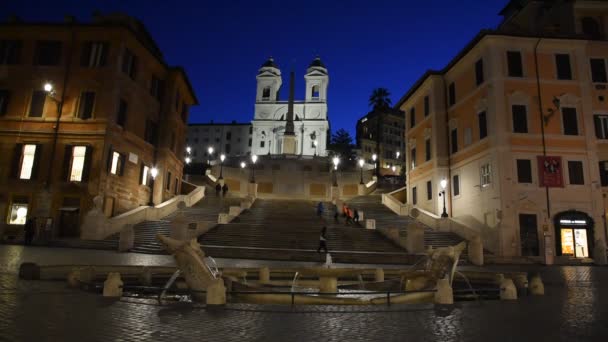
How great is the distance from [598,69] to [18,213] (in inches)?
1563

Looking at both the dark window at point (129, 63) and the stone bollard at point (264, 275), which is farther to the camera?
the dark window at point (129, 63)

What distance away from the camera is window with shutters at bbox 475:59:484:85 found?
92.8ft

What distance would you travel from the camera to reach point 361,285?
11570 millimetres

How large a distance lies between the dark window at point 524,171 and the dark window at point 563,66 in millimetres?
6556

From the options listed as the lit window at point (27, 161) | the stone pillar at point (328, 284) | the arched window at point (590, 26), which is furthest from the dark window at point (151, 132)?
the arched window at point (590, 26)

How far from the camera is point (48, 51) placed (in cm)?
2936

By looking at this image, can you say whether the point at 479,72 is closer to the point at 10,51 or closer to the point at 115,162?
the point at 115,162

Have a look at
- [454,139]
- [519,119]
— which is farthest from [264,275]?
[454,139]

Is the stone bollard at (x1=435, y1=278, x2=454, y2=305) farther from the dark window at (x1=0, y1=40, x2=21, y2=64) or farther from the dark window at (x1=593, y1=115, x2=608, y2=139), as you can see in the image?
the dark window at (x1=0, y1=40, x2=21, y2=64)

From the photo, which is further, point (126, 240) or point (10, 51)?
point (10, 51)

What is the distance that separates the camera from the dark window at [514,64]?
89.2 feet

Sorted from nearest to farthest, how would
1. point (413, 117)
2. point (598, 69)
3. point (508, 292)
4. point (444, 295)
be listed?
point (444, 295)
point (508, 292)
point (598, 69)
point (413, 117)

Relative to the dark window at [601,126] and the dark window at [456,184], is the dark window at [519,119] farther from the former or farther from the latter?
the dark window at [456,184]

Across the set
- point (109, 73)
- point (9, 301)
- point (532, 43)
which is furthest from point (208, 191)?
point (9, 301)
